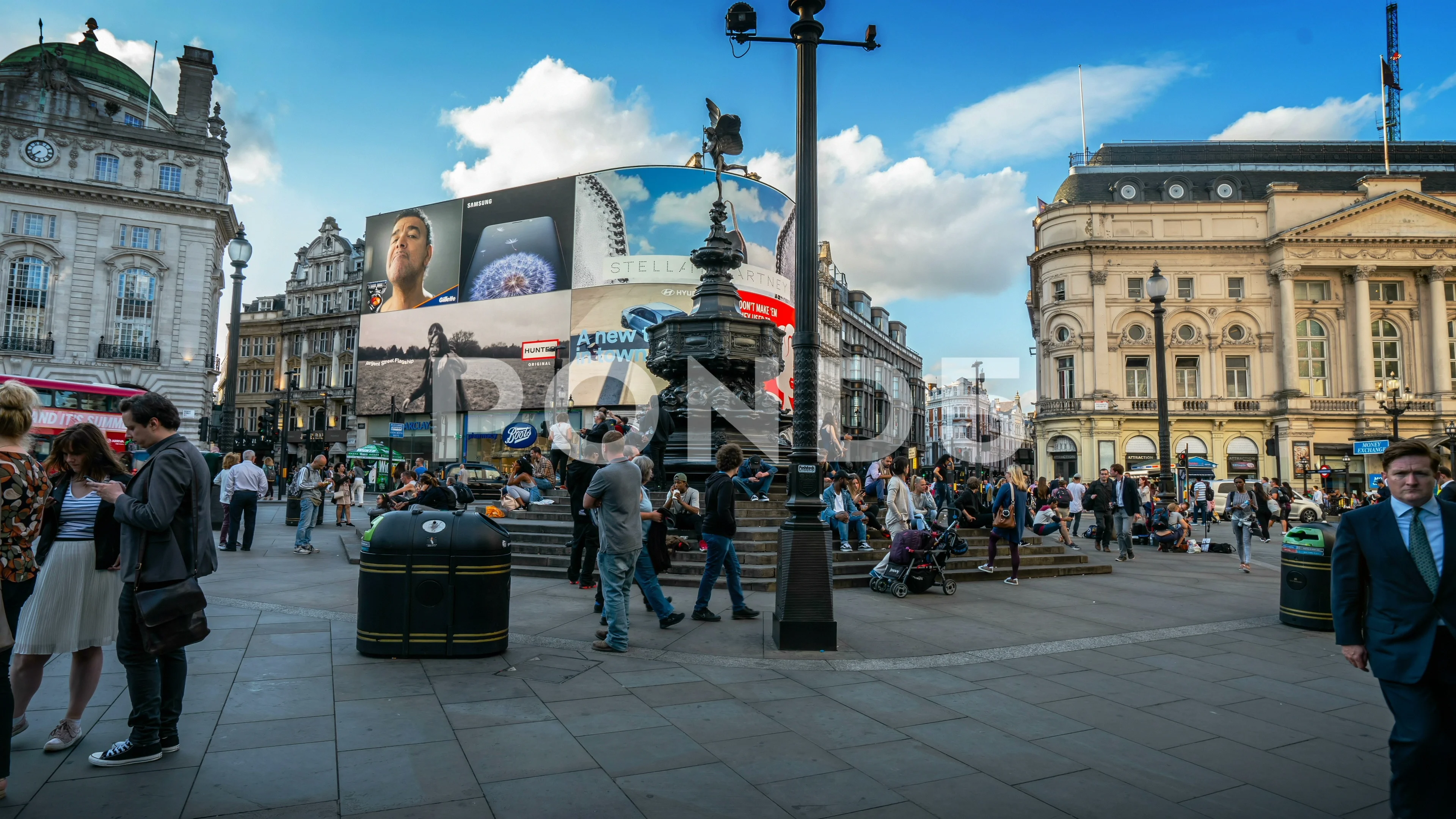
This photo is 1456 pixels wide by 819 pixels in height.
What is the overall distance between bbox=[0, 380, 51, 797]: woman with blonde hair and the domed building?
47155 millimetres

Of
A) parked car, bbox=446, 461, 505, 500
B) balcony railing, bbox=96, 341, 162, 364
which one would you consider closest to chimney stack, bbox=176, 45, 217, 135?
balcony railing, bbox=96, 341, 162, 364

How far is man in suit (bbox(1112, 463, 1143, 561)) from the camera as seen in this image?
15523 mm

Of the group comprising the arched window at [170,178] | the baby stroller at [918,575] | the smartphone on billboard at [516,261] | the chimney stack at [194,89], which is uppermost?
the chimney stack at [194,89]

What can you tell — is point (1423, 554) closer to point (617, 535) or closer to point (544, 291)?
point (617, 535)

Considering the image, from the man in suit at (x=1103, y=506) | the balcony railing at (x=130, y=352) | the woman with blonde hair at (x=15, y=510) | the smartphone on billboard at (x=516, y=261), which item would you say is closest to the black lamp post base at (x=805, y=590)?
the woman with blonde hair at (x=15, y=510)

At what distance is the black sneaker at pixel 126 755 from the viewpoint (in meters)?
3.92

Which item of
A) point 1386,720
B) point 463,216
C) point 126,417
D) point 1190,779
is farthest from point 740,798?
point 463,216

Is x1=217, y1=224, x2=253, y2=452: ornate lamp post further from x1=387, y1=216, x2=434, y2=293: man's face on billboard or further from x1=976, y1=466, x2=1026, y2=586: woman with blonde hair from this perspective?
x1=387, y1=216, x2=434, y2=293: man's face on billboard

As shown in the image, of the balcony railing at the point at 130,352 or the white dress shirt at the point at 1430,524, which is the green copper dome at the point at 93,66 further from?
the white dress shirt at the point at 1430,524

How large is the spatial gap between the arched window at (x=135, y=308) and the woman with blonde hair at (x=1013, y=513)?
51772 millimetres

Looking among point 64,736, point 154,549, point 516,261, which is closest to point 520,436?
point 516,261

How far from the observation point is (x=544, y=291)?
158ft

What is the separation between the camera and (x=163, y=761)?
4016 millimetres

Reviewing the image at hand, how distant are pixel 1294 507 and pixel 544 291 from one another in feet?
128
